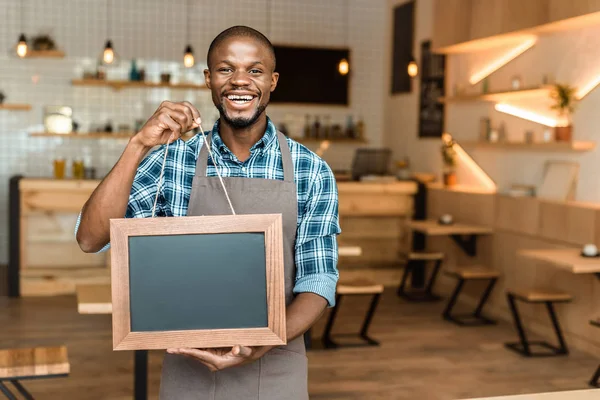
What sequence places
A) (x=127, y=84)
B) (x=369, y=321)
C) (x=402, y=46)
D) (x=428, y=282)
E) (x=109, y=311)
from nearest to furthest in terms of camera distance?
(x=109, y=311) → (x=369, y=321) → (x=428, y=282) → (x=127, y=84) → (x=402, y=46)

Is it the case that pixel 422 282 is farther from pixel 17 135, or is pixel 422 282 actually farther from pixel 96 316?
pixel 17 135

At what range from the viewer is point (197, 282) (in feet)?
4.65

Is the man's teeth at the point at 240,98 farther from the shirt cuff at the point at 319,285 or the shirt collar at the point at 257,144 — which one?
the shirt cuff at the point at 319,285

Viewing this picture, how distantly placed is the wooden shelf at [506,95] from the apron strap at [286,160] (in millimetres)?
4424

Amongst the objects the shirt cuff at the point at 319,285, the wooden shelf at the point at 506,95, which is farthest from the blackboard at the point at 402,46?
the shirt cuff at the point at 319,285

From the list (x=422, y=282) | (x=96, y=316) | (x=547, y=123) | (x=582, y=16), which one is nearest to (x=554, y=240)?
(x=547, y=123)

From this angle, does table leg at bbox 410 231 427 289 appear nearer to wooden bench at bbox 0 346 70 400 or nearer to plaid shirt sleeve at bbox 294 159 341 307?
wooden bench at bbox 0 346 70 400

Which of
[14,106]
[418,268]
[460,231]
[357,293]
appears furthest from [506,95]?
[14,106]

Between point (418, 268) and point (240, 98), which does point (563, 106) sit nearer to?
point (418, 268)

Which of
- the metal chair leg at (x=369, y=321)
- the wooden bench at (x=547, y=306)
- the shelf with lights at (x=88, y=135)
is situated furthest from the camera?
the shelf with lights at (x=88, y=135)

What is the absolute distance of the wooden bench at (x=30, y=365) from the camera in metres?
2.98

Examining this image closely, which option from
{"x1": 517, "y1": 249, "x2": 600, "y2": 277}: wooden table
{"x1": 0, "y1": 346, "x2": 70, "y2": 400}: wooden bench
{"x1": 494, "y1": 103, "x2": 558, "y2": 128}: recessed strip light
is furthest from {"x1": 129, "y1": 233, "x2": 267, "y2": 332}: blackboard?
{"x1": 494, "y1": 103, "x2": 558, "y2": 128}: recessed strip light

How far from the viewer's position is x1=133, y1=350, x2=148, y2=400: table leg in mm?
3562

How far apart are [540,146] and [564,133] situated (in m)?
0.40
